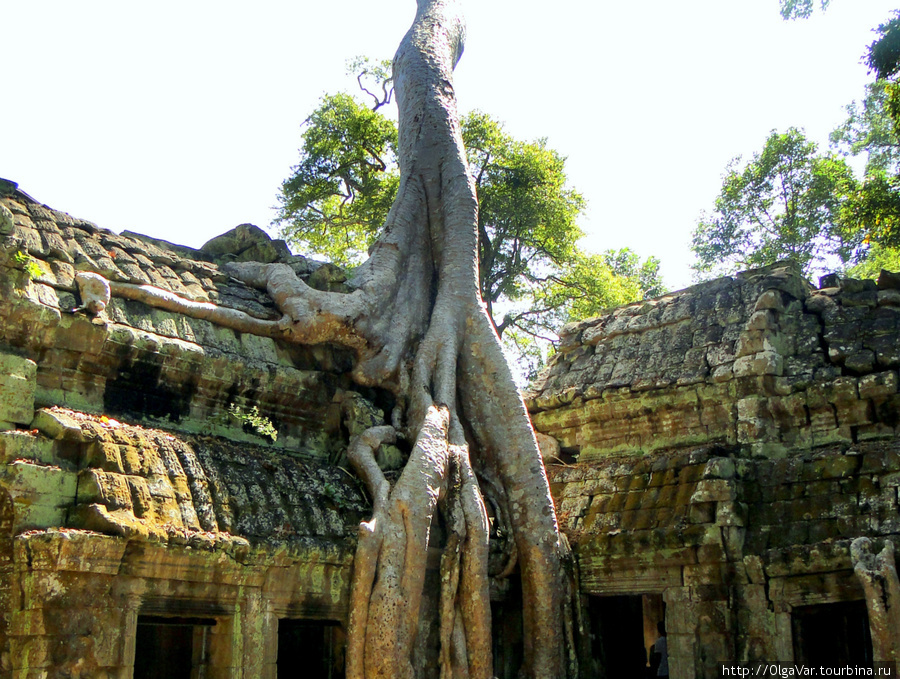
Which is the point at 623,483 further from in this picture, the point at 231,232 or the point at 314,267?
the point at 231,232

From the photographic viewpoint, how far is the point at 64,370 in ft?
22.7

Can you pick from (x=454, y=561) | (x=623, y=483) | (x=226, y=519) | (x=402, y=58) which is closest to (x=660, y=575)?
(x=623, y=483)

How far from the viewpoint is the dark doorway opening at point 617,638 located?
881 cm

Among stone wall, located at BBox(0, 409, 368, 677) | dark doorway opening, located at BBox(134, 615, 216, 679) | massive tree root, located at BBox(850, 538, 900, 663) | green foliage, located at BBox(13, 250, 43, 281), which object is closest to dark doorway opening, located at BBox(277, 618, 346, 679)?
dark doorway opening, located at BBox(134, 615, 216, 679)

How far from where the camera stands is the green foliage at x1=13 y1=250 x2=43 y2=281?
6594mm

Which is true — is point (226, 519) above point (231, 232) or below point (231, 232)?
below

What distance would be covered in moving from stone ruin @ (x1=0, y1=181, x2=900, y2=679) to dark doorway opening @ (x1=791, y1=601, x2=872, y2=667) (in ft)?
0.08

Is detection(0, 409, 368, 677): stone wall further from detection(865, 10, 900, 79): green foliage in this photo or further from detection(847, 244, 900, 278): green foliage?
detection(847, 244, 900, 278): green foliage

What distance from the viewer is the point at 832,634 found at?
8.41 meters

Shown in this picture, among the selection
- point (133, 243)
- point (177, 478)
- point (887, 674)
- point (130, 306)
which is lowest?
point (887, 674)

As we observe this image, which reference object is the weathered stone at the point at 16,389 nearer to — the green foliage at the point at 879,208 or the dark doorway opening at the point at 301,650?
the dark doorway opening at the point at 301,650

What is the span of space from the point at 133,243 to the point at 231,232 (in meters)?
1.34

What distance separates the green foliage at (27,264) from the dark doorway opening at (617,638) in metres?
5.42

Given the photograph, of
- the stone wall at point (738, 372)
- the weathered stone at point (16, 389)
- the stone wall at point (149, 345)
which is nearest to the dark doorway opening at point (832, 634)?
the stone wall at point (738, 372)
